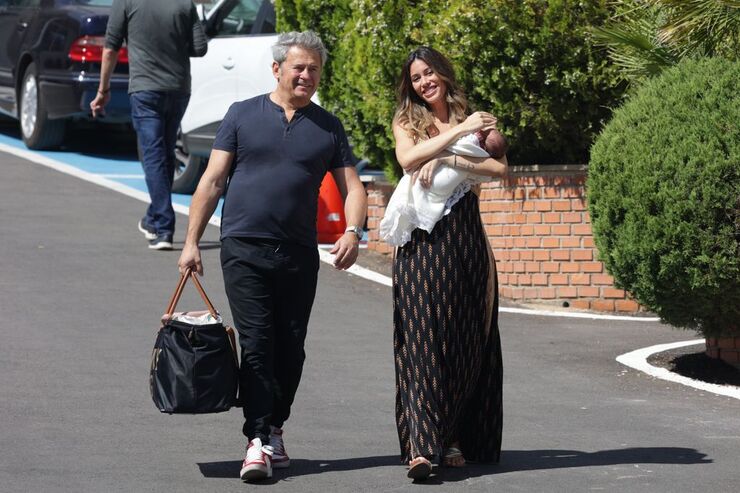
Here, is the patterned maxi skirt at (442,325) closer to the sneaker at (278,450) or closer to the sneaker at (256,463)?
the sneaker at (278,450)

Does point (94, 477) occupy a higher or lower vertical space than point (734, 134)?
lower

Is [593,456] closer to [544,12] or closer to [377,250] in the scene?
[544,12]

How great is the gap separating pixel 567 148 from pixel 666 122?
260 cm

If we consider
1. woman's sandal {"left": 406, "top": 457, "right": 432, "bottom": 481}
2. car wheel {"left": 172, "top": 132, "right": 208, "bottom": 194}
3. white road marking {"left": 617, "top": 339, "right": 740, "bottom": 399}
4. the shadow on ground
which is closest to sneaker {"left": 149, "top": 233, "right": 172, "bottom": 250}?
car wheel {"left": 172, "top": 132, "right": 208, "bottom": 194}

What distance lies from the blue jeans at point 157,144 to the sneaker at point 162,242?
0.11 feet

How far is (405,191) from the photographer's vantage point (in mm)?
6520

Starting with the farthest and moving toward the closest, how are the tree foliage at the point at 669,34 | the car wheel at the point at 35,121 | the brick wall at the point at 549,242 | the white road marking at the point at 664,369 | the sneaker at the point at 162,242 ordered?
the car wheel at the point at 35,121 < the sneaker at the point at 162,242 < the brick wall at the point at 549,242 < the tree foliage at the point at 669,34 < the white road marking at the point at 664,369

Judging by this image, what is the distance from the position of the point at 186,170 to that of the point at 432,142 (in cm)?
855

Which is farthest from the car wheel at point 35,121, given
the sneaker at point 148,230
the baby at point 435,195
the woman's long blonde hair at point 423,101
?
the baby at point 435,195

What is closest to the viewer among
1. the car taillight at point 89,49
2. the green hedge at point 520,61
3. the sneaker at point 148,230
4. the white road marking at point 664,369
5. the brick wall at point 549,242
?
the white road marking at point 664,369

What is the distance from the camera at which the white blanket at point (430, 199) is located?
6.44 metres

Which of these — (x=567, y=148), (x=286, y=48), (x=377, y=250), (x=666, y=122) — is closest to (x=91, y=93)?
(x=377, y=250)

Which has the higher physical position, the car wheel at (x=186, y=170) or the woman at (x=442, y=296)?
the car wheel at (x=186, y=170)

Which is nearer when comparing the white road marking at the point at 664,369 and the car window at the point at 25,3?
the white road marking at the point at 664,369
